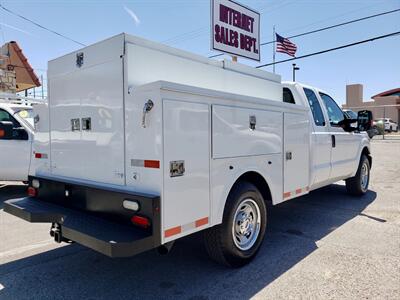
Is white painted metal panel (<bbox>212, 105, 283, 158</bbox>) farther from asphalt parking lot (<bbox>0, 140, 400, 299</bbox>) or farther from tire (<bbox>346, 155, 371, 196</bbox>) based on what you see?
tire (<bbox>346, 155, 371, 196</bbox>)

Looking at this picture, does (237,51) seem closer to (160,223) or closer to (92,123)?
(92,123)

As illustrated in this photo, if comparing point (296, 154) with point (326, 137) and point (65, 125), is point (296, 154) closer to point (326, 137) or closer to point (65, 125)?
point (326, 137)

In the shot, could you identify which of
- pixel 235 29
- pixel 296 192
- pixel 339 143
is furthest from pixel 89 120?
pixel 235 29

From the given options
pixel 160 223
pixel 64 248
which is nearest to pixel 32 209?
pixel 64 248

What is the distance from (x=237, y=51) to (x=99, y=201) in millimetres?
8014

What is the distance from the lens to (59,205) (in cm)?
386

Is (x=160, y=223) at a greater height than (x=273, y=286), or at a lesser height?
greater

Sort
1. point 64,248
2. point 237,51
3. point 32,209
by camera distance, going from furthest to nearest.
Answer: point 237,51 < point 64,248 < point 32,209

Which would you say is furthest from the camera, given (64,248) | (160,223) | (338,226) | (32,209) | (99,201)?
(338,226)

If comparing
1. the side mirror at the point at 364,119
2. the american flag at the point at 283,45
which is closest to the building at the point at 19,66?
the american flag at the point at 283,45

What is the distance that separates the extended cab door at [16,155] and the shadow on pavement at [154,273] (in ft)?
11.7

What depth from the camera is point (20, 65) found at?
1928 centimetres

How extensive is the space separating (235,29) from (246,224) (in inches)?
299

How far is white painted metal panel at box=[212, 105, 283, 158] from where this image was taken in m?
3.39
